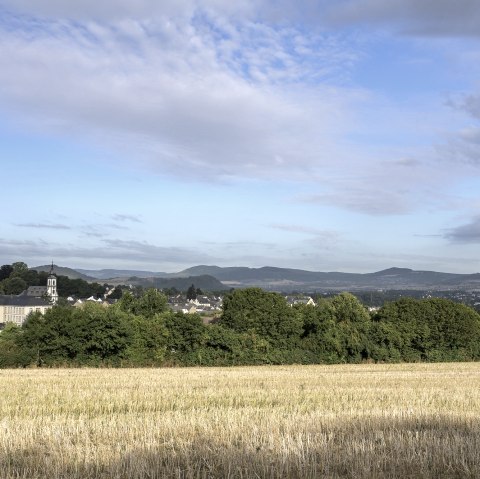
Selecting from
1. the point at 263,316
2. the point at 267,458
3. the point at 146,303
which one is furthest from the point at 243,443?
the point at 146,303

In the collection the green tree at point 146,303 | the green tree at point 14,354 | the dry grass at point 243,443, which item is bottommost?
the green tree at point 14,354

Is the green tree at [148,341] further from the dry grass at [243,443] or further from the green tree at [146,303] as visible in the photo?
the green tree at [146,303]

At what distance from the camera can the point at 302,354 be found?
5525 centimetres

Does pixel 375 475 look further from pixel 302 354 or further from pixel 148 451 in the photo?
pixel 302 354

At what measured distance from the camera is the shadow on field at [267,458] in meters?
8.03

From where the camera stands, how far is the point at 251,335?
55375 mm

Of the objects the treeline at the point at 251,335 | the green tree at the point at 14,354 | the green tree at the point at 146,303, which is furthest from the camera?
the green tree at the point at 146,303

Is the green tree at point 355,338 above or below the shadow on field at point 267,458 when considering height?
below

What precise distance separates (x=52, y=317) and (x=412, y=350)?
3348 centimetres

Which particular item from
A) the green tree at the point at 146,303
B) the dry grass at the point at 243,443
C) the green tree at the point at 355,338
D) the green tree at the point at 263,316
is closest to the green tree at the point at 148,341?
the green tree at the point at 263,316

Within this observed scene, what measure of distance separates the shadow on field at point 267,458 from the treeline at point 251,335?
134 ft

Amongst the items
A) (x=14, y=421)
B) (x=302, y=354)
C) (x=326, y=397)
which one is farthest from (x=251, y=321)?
(x=14, y=421)

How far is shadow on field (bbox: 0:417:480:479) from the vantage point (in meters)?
8.03

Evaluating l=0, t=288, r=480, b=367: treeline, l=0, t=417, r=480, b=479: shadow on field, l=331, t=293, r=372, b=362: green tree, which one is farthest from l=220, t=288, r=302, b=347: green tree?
l=0, t=417, r=480, b=479: shadow on field
